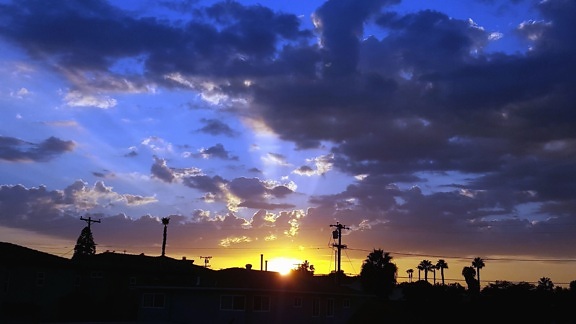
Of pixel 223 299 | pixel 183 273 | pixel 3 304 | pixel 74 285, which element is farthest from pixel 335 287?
pixel 3 304

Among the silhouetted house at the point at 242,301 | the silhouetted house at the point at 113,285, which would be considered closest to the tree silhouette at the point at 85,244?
the silhouetted house at the point at 113,285

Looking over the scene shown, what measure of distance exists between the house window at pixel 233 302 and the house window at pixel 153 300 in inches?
254

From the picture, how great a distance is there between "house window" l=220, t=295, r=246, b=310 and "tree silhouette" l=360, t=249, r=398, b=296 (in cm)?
3471

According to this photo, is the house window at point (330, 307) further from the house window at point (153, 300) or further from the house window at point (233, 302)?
the house window at point (153, 300)

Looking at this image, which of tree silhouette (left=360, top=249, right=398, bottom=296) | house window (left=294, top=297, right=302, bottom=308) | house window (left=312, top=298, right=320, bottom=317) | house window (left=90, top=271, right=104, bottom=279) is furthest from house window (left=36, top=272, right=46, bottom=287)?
tree silhouette (left=360, top=249, right=398, bottom=296)

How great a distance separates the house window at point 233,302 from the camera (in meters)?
52.6

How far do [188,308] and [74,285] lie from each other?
1701 cm

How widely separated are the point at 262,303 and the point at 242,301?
186 centimetres

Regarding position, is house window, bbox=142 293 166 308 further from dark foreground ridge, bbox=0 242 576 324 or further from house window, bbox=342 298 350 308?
house window, bbox=342 298 350 308

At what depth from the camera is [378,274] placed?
85.6 metres

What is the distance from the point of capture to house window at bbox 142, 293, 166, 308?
5622 centimetres

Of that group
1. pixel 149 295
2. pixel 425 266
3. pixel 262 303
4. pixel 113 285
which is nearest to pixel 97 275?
pixel 113 285

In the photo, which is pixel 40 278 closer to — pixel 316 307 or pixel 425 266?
pixel 316 307

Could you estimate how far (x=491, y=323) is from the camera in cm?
5428
